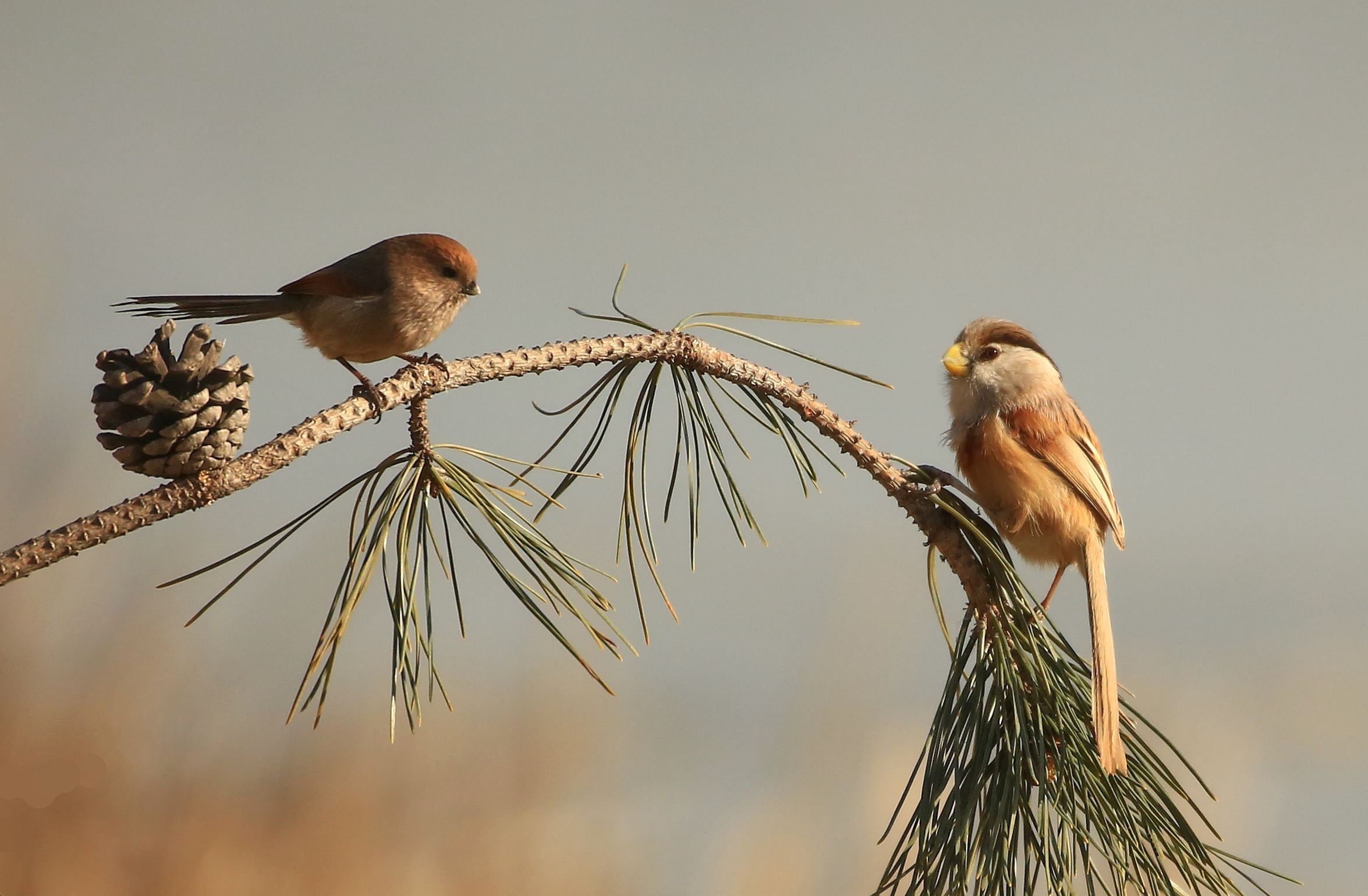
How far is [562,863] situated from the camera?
80.4 inches

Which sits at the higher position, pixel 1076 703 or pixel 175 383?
pixel 175 383

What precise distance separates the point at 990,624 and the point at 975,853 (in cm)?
15

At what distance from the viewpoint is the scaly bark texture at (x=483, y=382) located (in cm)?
48

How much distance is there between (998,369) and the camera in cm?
93

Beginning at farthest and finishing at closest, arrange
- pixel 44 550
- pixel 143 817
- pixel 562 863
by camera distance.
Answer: pixel 562 863 → pixel 143 817 → pixel 44 550

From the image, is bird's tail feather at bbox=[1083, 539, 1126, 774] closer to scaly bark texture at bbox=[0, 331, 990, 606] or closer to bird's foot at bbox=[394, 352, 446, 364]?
scaly bark texture at bbox=[0, 331, 990, 606]

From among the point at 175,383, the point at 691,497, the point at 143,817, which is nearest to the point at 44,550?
the point at 175,383

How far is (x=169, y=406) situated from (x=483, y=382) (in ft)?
0.68

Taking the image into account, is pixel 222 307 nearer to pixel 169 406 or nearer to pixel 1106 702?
pixel 169 406

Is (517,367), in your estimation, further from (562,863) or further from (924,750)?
(562,863)

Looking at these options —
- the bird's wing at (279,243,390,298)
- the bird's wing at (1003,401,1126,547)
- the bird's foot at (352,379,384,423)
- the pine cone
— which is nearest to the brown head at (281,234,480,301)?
the bird's wing at (279,243,390,298)

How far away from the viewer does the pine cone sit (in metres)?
0.51

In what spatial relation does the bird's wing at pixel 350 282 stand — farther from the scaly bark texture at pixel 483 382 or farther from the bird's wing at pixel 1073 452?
the bird's wing at pixel 1073 452

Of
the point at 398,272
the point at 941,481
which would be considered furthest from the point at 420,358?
the point at 941,481
